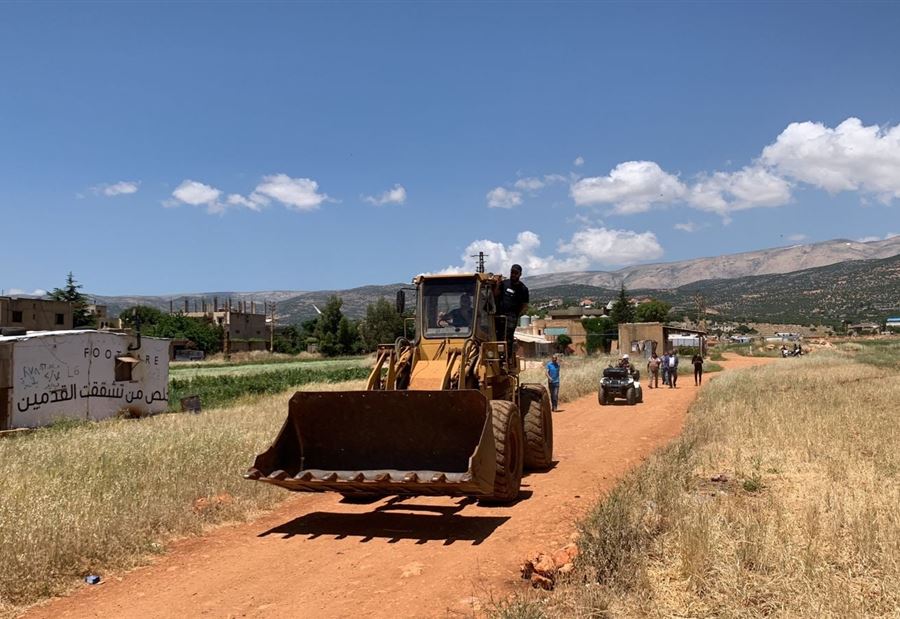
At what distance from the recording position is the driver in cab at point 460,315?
1058 centimetres

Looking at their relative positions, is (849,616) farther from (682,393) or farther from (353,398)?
(682,393)

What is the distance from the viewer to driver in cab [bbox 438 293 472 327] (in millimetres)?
10578

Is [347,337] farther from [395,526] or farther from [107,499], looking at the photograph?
[395,526]

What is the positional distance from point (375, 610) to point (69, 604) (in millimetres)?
2639

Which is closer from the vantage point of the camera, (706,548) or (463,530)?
(706,548)

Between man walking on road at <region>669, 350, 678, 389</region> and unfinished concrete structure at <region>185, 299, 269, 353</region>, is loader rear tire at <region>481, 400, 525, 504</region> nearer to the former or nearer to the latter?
man walking on road at <region>669, 350, 678, 389</region>

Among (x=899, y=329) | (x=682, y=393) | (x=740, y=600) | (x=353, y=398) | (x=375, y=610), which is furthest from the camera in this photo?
(x=899, y=329)

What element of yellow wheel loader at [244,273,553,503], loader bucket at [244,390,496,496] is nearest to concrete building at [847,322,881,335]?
yellow wheel loader at [244,273,553,503]

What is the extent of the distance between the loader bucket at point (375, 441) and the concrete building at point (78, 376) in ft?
47.5

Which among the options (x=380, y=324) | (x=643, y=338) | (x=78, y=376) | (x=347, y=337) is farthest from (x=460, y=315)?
(x=347, y=337)

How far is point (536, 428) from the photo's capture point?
11.4 meters

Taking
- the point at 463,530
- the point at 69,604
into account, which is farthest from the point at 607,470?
the point at 69,604

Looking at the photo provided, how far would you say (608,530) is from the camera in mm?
6191

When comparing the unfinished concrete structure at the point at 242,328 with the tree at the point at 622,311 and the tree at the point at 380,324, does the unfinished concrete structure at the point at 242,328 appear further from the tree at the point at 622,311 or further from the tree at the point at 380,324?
the tree at the point at 622,311
